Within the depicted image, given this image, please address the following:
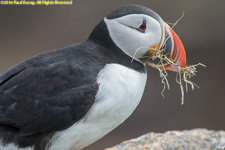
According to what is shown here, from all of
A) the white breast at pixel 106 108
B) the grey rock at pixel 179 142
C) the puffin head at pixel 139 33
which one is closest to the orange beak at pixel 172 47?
Answer: the puffin head at pixel 139 33

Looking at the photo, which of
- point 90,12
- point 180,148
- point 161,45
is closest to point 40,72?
point 161,45

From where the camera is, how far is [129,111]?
366 cm

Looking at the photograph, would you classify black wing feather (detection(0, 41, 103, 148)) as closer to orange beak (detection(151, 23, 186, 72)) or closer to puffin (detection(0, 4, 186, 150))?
puffin (detection(0, 4, 186, 150))

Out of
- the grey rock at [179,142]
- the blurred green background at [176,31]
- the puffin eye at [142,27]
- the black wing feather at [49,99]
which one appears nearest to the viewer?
the black wing feather at [49,99]

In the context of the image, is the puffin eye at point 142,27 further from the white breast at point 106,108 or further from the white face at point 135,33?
the white breast at point 106,108

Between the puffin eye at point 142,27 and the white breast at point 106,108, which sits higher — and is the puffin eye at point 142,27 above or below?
above

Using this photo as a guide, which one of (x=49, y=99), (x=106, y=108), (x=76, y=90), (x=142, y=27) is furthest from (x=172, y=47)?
(x=49, y=99)

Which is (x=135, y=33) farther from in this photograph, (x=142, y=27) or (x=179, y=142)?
(x=179, y=142)

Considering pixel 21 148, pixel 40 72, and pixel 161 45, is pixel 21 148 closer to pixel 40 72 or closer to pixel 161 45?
pixel 40 72

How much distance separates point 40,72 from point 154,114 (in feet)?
16.5

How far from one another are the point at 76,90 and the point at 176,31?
17.8ft

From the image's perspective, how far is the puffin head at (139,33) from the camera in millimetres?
3697

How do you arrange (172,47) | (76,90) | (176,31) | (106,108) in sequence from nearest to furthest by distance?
(76,90) < (106,108) < (172,47) < (176,31)

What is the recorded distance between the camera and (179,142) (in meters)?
4.36
